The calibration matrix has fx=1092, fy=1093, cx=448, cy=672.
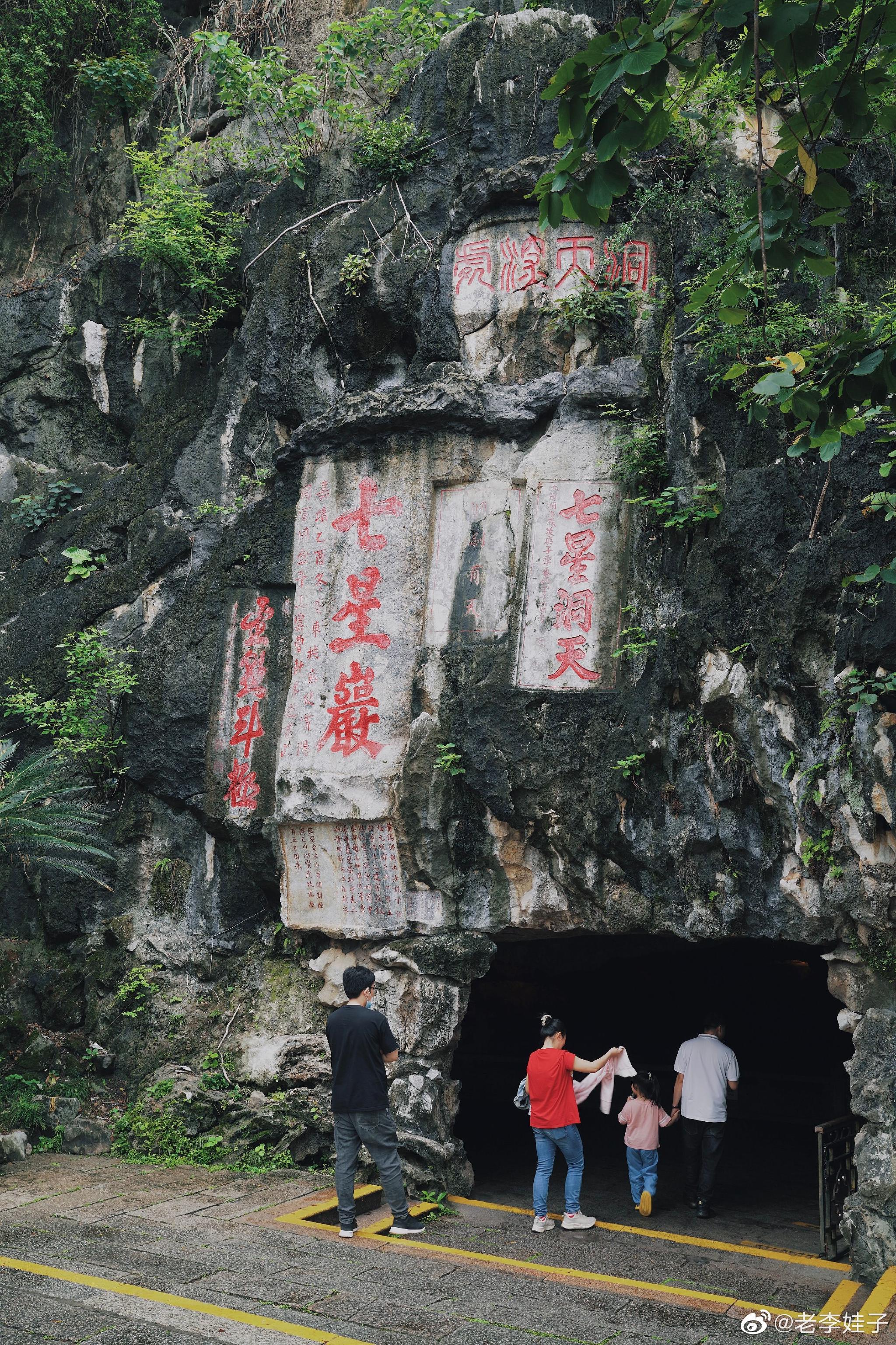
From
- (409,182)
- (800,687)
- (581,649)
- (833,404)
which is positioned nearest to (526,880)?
(581,649)

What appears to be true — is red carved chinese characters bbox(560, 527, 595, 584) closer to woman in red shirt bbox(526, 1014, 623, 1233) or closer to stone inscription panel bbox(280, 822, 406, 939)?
stone inscription panel bbox(280, 822, 406, 939)

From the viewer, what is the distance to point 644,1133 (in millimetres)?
7059

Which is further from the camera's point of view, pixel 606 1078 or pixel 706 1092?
pixel 706 1092

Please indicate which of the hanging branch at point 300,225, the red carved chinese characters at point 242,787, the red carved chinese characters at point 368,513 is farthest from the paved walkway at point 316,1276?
the hanging branch at point 300,225

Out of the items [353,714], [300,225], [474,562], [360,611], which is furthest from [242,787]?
[300,225]

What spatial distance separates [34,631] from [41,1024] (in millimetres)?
3564

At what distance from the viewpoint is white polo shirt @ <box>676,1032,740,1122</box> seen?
7.17 meters

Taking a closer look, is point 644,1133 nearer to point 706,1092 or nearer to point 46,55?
point 706,1092

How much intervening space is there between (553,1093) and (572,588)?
3396 millimetres

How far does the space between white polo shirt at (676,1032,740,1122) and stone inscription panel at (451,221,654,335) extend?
217 inches

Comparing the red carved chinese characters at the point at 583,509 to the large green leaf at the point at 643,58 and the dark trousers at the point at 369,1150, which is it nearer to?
the large green leaf at the point at 643,58

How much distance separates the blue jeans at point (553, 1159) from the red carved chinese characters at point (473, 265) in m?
6.17

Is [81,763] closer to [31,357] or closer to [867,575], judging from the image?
[31,357]

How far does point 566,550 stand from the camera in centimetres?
791
